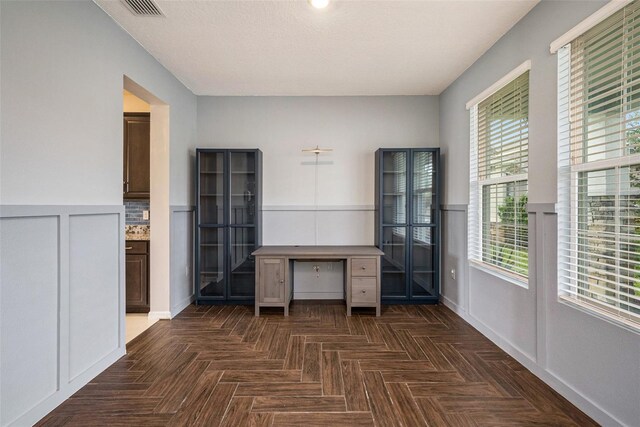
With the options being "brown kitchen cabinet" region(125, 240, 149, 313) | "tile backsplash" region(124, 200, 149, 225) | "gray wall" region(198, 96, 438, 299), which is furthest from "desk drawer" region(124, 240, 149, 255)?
"gray wall" region(198, 96, 438, 299)

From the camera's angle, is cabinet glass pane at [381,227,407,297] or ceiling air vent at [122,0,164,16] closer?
ceiling air vent at [122,0,164,16]

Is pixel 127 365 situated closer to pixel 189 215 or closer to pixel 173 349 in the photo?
pixel 173 349

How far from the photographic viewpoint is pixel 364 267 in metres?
3.69

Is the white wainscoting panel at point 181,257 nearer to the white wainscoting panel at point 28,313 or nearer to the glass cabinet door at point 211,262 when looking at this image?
the glass cabinet door at point 211,262

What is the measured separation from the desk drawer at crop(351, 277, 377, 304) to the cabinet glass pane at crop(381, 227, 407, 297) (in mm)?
480

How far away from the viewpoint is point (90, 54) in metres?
2.29

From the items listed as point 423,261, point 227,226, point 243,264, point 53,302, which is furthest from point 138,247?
point 423,261

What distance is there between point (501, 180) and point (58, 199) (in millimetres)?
3403

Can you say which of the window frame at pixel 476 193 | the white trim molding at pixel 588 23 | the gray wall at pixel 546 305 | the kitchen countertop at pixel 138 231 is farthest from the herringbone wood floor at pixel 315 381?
the white trim molding at pixel 588 23

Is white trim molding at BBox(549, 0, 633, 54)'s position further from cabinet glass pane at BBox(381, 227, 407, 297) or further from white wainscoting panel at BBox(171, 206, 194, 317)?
white wainscoting panel at BBox(171, 206, 194, 317)

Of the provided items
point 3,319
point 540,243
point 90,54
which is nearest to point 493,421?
point 540,243

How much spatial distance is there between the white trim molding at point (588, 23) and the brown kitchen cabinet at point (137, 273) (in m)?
4.14

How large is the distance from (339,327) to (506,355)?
4.93 ft

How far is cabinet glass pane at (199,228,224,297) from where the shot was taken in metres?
4.06
